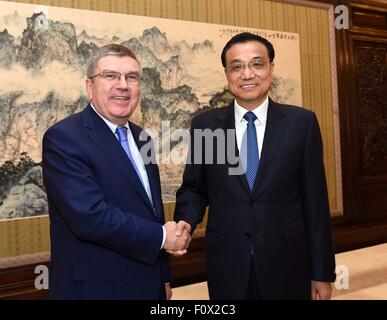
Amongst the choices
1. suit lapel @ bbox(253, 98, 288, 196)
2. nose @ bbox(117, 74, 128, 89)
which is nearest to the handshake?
suit lapel @ bbox(253, 98, 288, 196)

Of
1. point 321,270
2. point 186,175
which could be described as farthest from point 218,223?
point 321,270

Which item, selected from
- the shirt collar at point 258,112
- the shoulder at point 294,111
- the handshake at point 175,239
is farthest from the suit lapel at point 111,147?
the shoulder at point 294,111

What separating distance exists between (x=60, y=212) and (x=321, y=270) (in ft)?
3.58

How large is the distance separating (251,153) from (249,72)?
13.8 inches

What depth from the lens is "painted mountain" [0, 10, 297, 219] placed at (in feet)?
9.98

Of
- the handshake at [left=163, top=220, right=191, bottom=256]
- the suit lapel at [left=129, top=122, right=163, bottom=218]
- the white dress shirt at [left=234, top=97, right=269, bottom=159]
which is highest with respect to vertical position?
the white dress shirt at [left=234, top=97, right=269, bottom=159]

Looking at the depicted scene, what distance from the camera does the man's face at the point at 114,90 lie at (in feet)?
5.67

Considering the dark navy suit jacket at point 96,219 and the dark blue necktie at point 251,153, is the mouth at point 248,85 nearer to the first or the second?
the dark blue necktie at point 251,153

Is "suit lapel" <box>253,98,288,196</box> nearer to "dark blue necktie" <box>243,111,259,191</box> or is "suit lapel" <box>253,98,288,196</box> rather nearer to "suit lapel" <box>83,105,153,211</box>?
"dark blue necktie" <box>243,111,259,191</box>

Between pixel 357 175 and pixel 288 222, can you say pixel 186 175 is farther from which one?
pixel 357 175

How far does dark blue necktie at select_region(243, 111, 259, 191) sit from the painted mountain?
1787 mm

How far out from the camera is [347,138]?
4.89m

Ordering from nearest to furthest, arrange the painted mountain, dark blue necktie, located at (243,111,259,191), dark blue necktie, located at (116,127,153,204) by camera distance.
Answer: dark blue necktie, located at (116,127,153,204) → dark blue necktie, located at (243,111,259,191) → the painted mountain

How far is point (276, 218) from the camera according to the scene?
6.05 feet
